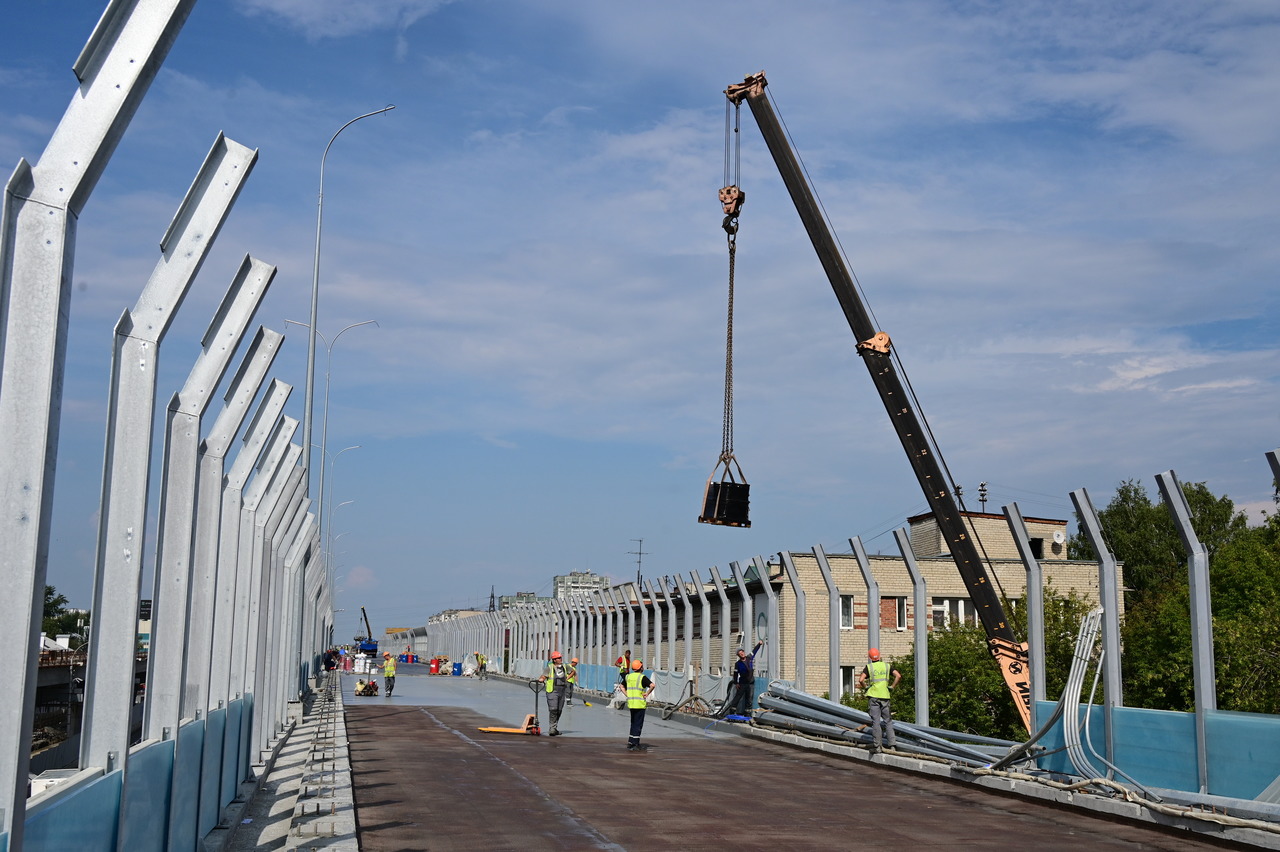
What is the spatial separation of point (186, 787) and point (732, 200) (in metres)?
24.0

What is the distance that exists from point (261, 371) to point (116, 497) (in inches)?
151

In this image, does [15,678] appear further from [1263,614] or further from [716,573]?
[1263,614]

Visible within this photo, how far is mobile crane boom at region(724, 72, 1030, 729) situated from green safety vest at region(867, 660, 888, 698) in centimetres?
530

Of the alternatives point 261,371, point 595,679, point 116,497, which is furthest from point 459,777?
point 595,679

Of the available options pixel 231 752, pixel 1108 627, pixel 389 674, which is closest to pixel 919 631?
pixel 1108 627

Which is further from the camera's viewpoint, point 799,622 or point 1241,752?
point 799,622

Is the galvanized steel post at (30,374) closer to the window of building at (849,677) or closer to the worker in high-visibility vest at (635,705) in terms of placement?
the worker in high-visibility vest at (635,705)

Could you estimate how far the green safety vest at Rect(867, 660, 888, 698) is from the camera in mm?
19531

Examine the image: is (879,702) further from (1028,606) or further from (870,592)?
(1028,606)

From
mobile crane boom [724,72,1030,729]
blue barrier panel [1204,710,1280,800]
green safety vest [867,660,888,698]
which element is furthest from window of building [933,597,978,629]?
blue barrier panel [1204,710,1280,800]

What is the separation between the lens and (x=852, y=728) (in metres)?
21.4

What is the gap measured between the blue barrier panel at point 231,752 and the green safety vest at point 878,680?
33.7 feet

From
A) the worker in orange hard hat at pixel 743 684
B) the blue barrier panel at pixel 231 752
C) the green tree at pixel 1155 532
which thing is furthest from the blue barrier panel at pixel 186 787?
the green tree at pixel 1155 532

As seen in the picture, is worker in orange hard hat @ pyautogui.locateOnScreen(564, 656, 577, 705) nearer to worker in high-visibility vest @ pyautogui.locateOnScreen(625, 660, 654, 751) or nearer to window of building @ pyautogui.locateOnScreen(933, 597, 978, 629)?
worker in high-visibility vest @ pyautogui.locateOnScreen(625, 660, 654, 751)
